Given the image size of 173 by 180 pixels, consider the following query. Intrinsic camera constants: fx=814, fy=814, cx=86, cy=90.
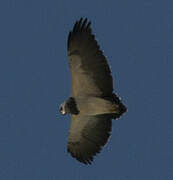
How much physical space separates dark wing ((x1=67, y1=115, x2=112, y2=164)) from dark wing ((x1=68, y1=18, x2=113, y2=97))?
44.2 inches

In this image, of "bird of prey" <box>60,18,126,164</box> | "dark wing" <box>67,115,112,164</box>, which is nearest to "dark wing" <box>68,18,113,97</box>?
"bird of prey" <box>60,18,126,164</box>

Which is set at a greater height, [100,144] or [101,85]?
[101,85]

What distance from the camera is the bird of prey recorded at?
2273 centimetres

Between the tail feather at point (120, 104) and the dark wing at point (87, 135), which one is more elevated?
the tail feather at point (120, 104)

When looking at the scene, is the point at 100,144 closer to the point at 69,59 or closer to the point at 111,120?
the point at 111,120

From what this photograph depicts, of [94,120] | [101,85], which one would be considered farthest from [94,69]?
[94,120]

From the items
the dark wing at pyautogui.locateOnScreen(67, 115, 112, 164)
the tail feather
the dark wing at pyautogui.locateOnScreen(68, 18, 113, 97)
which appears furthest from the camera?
the dark wing at pyautogui.locateOnScreen(67, 115, 112, 164)

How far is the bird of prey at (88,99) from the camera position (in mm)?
22734

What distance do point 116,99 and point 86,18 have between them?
8.02 feet

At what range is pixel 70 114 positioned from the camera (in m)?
24.0

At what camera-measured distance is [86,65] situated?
908 inches

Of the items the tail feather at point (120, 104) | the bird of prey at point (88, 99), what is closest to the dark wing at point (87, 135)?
the bird of prey at point (88, 99)

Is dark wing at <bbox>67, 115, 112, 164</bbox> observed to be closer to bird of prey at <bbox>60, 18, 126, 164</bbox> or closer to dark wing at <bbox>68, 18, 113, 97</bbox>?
bird of prey at <bbox>60, 18, 126, 164</bbox>

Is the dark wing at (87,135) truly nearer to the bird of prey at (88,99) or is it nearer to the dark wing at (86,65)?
the bird of prey at (88,99)
